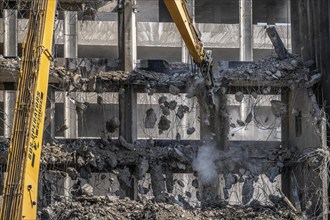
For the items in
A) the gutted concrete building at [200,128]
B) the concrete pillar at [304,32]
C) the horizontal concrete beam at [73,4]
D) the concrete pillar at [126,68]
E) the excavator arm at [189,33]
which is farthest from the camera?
the concrete pillar at [126,68]

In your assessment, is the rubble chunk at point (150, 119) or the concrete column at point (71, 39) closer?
the rubble chunk at point (150, 119)

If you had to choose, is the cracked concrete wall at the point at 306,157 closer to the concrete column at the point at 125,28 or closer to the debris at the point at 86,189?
the concrete column at the point at 125,28

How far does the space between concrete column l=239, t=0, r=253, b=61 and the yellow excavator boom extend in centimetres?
2191

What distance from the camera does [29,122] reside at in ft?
28.4

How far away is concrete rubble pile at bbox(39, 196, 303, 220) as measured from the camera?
507 inches

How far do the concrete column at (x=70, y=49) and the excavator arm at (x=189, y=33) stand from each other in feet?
37.3

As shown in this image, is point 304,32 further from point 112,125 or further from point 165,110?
point 112,125

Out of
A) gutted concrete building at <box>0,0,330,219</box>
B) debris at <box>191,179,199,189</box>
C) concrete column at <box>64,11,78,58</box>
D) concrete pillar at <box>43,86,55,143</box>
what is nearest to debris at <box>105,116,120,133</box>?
gutted concrete building at <box>0,0,330,219</box>

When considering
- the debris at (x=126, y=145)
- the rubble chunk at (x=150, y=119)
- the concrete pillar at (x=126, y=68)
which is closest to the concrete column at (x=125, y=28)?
the concrete pillar at (x=126, y=68)

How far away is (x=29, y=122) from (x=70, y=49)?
20974 mm

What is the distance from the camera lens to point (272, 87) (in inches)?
753

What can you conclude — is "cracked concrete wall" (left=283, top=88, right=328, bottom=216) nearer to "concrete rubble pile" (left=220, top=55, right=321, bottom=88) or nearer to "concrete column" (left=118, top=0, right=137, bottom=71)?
"concrete rubble pile" (left=220, top=55, right=321, bottom=88)

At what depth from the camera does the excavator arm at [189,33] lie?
576 inches

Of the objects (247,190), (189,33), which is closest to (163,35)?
(247,190)
